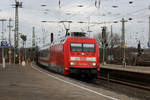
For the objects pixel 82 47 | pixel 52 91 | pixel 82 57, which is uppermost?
pixel 82 47

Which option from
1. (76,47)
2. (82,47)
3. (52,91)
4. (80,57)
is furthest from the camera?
(82,47)

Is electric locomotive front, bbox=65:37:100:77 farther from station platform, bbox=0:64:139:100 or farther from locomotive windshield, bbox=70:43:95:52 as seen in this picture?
station platform, bbox=0:64:139:100

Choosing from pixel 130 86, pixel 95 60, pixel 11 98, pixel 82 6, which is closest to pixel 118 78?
pixel 95 60

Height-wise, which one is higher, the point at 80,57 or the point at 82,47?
the point at 82,47

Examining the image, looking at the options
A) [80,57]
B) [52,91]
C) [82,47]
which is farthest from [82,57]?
[52,91]

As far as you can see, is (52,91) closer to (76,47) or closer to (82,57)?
(82,57)

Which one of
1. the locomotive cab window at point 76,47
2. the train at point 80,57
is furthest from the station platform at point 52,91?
the locomotive cab window at point 76,47

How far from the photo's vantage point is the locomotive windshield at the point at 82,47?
21062mm

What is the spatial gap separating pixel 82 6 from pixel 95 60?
11.2 meters

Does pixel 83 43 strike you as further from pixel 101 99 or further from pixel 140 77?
pixel 101 99

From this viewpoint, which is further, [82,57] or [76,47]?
[76,47]

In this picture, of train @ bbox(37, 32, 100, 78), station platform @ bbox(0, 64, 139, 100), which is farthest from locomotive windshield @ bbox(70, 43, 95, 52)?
station platform @ bbox(0, 64, 139, 100)

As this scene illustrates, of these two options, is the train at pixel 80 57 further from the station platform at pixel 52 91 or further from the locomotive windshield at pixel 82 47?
the station platform at pixel 52 91

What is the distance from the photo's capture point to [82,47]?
21.3 meters
